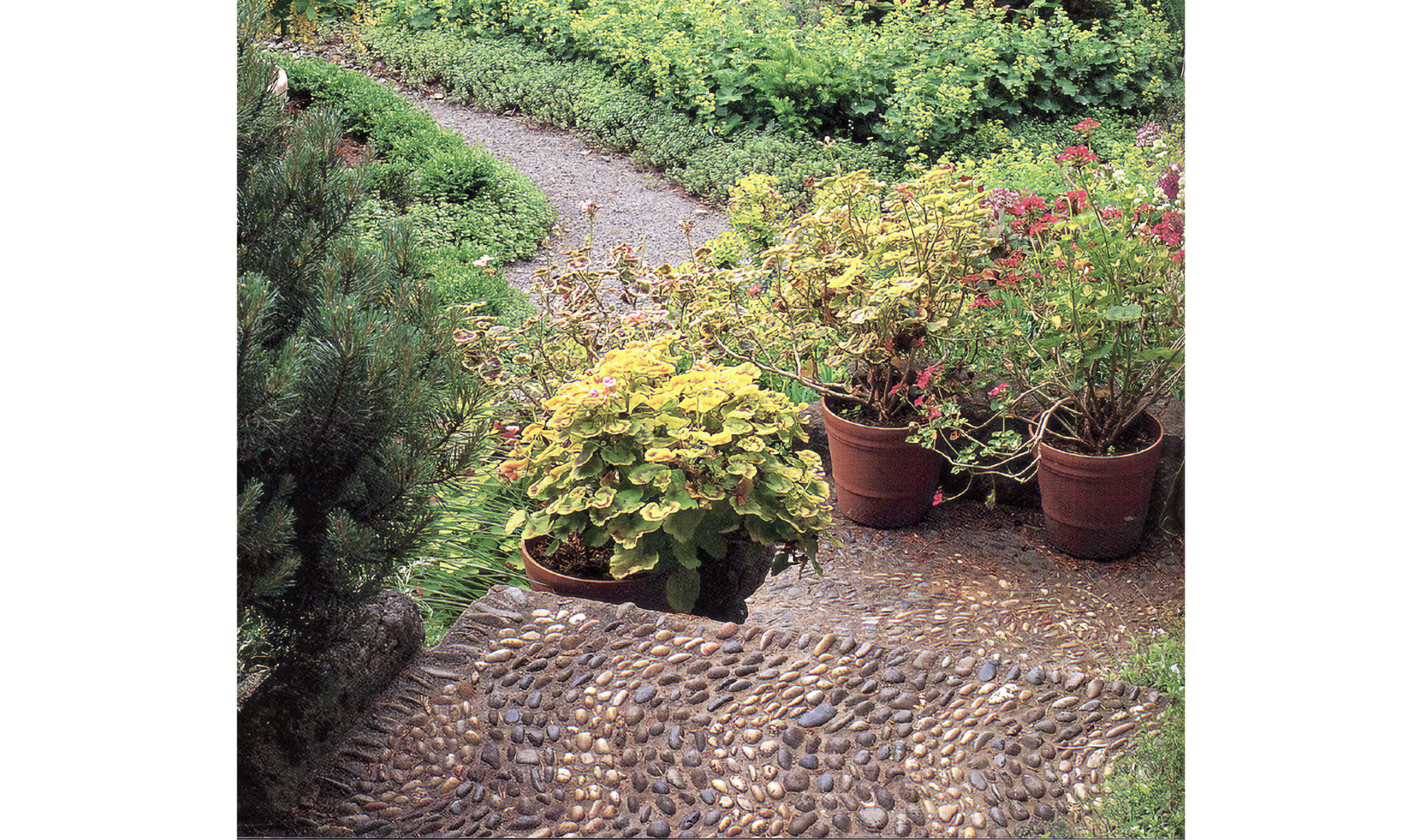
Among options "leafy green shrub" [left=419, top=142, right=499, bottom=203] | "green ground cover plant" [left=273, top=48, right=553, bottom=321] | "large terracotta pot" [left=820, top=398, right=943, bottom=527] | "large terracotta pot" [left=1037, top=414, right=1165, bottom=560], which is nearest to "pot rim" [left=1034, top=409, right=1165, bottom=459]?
"large terracotta pot" [left=1037, top=414, right=1165, bottom=560]

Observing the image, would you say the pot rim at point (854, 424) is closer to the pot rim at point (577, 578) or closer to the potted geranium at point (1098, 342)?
the potted geranium at point (1098, 342)

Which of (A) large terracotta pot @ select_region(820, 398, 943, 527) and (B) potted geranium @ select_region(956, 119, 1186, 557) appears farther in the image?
(A) large terracotta pot @ select_region(820, 398, 943, 527)

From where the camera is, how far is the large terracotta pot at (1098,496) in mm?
3736

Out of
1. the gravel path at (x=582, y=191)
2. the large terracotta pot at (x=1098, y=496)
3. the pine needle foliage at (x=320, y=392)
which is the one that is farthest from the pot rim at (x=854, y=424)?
the gravel path at (x=582, y=191)

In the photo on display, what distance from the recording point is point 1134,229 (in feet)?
12.7

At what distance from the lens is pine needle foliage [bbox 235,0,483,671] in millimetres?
2055

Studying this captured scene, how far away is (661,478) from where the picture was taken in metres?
3.04

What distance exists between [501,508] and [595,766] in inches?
73.2

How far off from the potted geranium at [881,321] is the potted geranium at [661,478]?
0.71m

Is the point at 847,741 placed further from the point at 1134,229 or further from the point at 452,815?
the point at 1134,229

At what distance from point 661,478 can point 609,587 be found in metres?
0.44

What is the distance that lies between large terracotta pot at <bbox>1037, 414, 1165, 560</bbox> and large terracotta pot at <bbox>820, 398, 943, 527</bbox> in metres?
0.45

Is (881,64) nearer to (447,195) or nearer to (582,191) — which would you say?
(582,191)

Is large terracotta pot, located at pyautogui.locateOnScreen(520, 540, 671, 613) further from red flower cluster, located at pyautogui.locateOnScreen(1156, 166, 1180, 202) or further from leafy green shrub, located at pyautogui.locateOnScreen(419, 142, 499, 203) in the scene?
leafy green shrub, located at pyautogui.locateOnScreen(419, 142, 499, 203)
